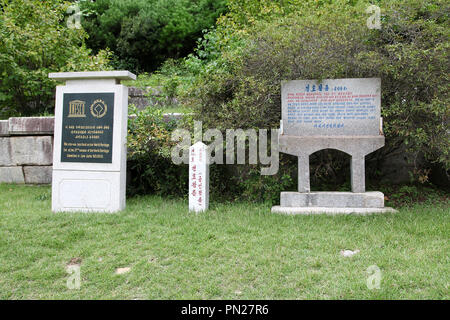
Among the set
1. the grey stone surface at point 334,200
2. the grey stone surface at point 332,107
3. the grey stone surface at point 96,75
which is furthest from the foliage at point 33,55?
the grey stone surface at point 334,200

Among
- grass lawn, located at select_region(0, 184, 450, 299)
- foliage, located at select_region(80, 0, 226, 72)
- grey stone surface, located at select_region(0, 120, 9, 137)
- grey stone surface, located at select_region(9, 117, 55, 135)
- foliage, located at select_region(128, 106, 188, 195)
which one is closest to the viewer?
grass lawn, located at select_region(0, 184, 450, 299)

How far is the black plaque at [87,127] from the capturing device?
5.52m

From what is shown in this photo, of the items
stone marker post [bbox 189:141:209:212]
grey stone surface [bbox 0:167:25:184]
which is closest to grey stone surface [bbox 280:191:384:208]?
stone marker post [bbox 189:141:209:212]

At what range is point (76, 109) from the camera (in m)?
5.59

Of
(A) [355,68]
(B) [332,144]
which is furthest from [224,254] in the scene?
(A) [355,68]

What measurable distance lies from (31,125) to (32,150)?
20.9 inches

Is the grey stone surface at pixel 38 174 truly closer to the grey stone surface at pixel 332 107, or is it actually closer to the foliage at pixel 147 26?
the grey stone surface at pixel 332 107

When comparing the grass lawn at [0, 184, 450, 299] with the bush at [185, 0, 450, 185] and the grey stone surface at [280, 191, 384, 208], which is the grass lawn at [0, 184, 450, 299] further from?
the bush at [185, 0, 450, 185]

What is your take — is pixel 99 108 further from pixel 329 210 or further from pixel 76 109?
pixel 329 210

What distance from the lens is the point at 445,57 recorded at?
5113 mm

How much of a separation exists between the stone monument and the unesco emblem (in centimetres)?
275

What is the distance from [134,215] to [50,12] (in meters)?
6.91

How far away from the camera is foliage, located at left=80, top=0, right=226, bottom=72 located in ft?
51.0
